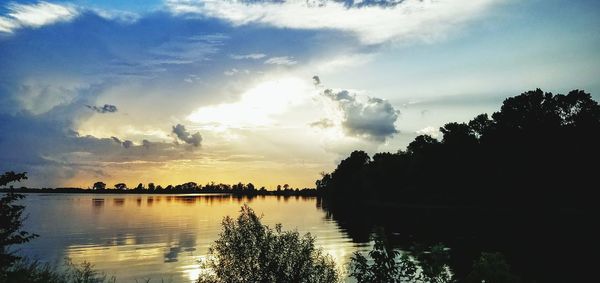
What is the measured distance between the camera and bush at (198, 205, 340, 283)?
50.3 ft

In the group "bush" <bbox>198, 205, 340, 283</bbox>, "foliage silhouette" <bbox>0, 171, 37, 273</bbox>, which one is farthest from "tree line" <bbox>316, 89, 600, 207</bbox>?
"foliage silhouette" <bbox>0, 171, 37, 273</bbox>

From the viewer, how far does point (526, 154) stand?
111438 mm

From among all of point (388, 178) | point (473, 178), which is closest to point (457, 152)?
point (473, 178)

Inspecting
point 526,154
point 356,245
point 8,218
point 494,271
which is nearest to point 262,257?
point 494,271

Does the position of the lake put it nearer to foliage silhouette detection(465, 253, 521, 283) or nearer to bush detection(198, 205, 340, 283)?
bush detection(198, 205, 340, 283)

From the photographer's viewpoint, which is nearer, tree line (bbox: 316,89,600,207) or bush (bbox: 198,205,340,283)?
bush (bbox: 198,205,340,283)

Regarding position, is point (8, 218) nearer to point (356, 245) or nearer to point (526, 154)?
point (356, 245)

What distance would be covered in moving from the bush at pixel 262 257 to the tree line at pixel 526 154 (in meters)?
103

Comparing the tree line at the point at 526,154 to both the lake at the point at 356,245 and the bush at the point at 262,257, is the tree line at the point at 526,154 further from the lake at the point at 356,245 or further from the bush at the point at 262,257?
the bush at the point at 262,257

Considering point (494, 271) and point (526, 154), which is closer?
point (494, 271)

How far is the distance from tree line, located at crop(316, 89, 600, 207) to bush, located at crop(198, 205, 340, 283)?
10286 centimetres

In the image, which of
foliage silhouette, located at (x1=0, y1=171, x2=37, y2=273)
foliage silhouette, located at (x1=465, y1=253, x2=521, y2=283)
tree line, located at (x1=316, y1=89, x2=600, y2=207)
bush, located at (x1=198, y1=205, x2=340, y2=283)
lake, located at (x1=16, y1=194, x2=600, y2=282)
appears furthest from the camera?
tree line, located at (x1=316, y1=89, x2=600, y2=207)

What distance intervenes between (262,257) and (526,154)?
112 m

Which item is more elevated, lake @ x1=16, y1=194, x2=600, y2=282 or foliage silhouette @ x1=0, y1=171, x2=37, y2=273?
foliage silhouette @ x1=0, y1=171, x2=37, y2=273
